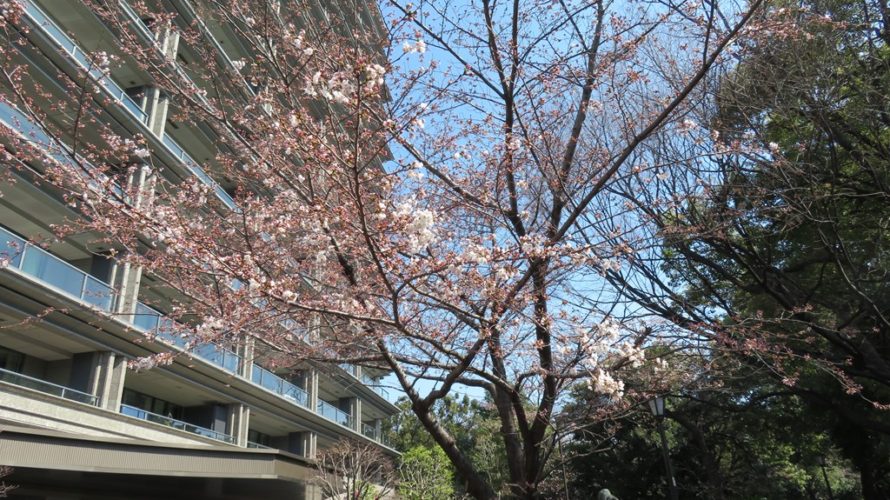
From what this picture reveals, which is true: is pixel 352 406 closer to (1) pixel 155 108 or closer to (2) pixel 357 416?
(2) pixel 357 416

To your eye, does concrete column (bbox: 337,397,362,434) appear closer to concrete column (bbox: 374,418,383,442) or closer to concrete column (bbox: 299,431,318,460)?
concrete column (bbox: 374,418,383,442)

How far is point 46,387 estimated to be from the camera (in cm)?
1323

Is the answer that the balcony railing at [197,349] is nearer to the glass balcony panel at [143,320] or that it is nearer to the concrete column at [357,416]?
the glass balcony panel at [143,320]

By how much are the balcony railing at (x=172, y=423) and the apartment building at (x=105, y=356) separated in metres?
0.06

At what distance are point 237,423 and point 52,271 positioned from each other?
9.64 m

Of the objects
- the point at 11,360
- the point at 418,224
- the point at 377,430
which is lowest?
the point at 418,224

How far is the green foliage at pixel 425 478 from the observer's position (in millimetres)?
21547

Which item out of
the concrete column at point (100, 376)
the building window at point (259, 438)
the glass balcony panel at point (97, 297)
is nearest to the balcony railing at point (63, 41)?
the glass balcony panel at point (97, 297)

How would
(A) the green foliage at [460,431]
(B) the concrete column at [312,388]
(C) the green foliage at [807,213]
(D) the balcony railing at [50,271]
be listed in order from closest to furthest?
(C) the green foliage at [807,213] → (D) the balcony railing at [50,271] → (B) the concrete column at [312,388] → (A) the green foliage at [460,431]

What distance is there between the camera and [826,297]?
37.9 feet

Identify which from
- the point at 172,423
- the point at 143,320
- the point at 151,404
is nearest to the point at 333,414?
the point at 151,404

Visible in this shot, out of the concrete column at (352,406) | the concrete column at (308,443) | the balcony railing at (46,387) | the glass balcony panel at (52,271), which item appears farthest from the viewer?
the concrete column at (352,406)

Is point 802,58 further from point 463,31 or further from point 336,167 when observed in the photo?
point 336,167

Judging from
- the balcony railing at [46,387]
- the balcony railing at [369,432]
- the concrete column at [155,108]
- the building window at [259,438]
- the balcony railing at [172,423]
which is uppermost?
the concrete column at [155,108]
